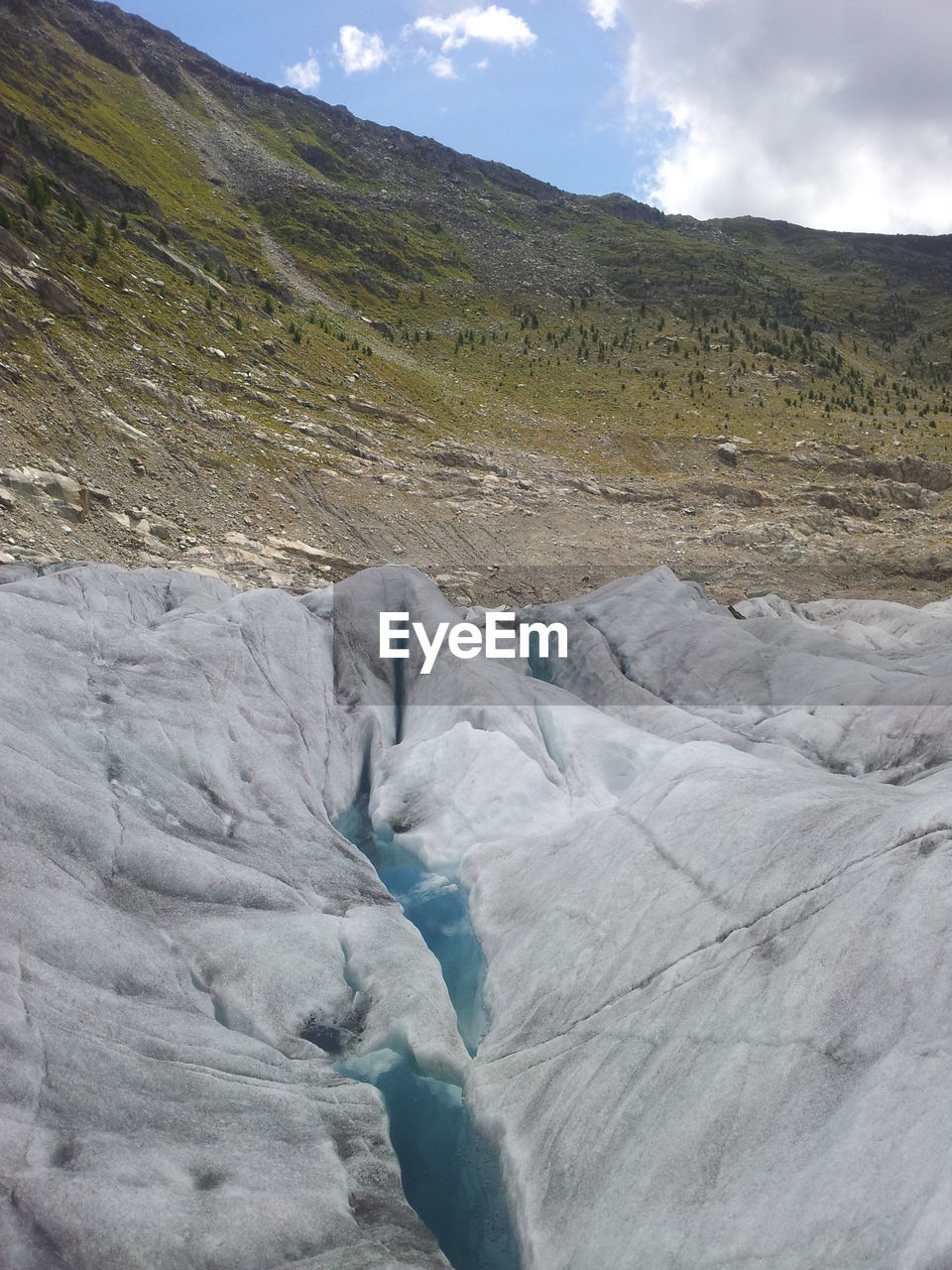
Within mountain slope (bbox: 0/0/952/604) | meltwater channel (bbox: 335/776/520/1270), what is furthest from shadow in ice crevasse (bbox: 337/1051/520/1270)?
mountain slope (bbox: 0/0/952/604)

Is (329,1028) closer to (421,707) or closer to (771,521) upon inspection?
(421,707)

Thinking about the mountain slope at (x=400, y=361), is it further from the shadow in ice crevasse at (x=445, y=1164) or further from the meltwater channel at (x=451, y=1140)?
the shadow in ice crevasse at (x=445, y=1164)

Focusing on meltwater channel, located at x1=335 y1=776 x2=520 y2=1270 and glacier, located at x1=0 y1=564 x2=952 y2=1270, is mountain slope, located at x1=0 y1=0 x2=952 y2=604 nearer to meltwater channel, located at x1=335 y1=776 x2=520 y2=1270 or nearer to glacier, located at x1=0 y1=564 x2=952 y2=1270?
glacier, located at x1=0 y1=564 x2=952 y2=1270

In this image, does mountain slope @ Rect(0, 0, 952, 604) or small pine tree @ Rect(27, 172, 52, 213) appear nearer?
mountain slope @ Rect(0, 0, 952, 604)

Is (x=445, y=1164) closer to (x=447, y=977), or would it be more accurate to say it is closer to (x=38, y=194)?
(x=447, y=977)

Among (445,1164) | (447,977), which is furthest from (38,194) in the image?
(445,1164)
